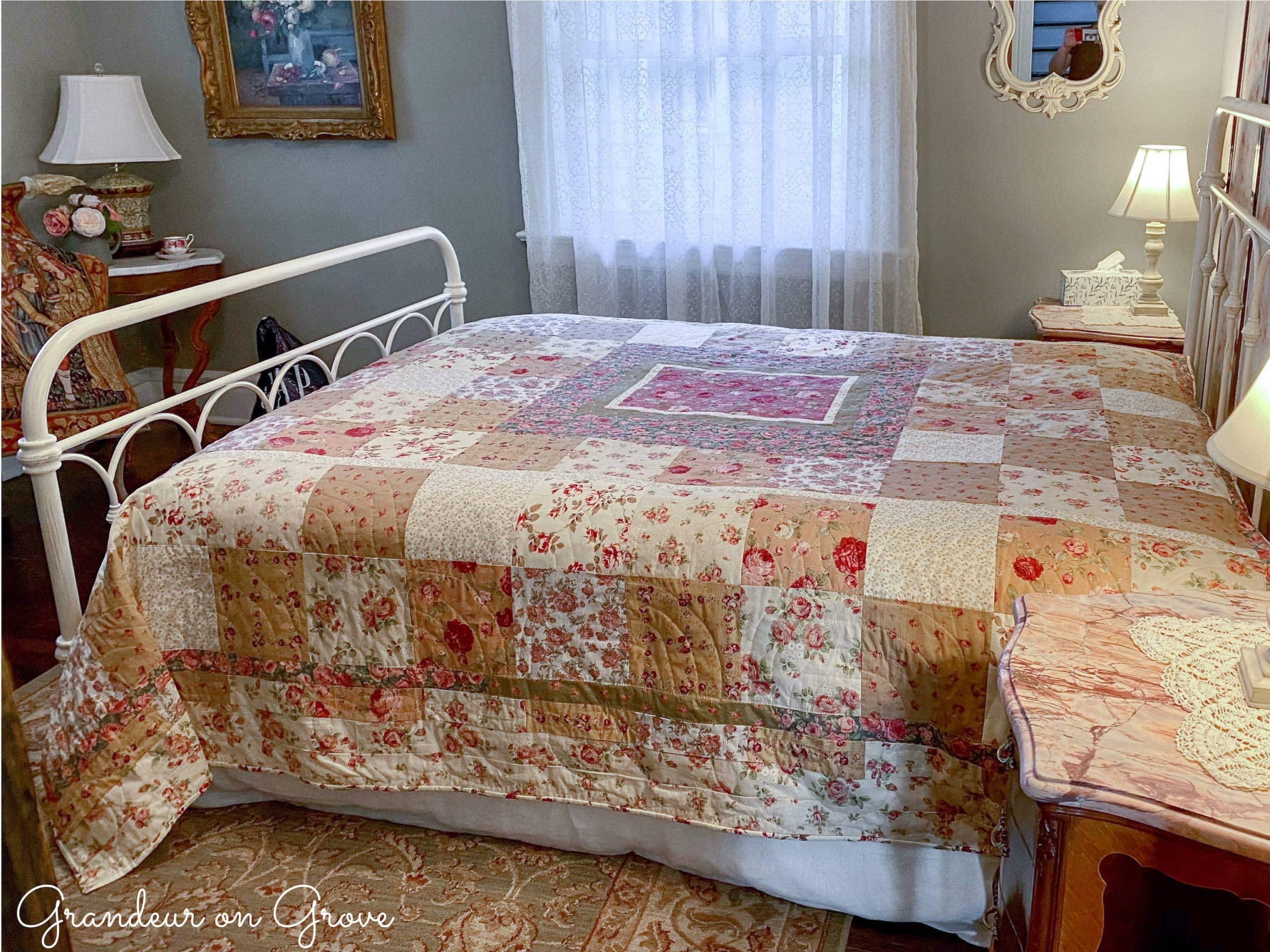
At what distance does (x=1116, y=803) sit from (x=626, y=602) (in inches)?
31.9

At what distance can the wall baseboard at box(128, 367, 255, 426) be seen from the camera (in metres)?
4.71

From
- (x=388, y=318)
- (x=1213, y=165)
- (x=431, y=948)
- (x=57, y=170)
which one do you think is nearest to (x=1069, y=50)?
(x=1213, y=165)

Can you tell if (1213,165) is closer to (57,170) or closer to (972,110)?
(972,110)

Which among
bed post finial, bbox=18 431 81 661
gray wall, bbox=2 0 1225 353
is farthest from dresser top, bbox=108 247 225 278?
bed post finial, bbox=18 431 81 661

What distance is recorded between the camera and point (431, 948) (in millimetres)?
1800

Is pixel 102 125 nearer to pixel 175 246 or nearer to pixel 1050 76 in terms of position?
pixel 175 246

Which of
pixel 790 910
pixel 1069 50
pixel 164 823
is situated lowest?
pixel 790 910

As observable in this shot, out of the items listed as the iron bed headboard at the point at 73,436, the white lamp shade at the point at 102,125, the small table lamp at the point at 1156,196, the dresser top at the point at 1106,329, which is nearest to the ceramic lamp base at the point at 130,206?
the white lamp shade at the point at 102,125

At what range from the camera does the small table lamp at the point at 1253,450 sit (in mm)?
1123

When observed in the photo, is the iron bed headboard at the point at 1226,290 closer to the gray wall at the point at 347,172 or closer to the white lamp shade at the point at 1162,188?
the white lamp shade at the point at 1162,188

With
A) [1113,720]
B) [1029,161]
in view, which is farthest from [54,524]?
[1029,161]

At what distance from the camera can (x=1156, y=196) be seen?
10.5ft

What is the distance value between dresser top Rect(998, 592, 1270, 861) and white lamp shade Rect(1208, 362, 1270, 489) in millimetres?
265

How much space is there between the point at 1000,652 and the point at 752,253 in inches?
102
